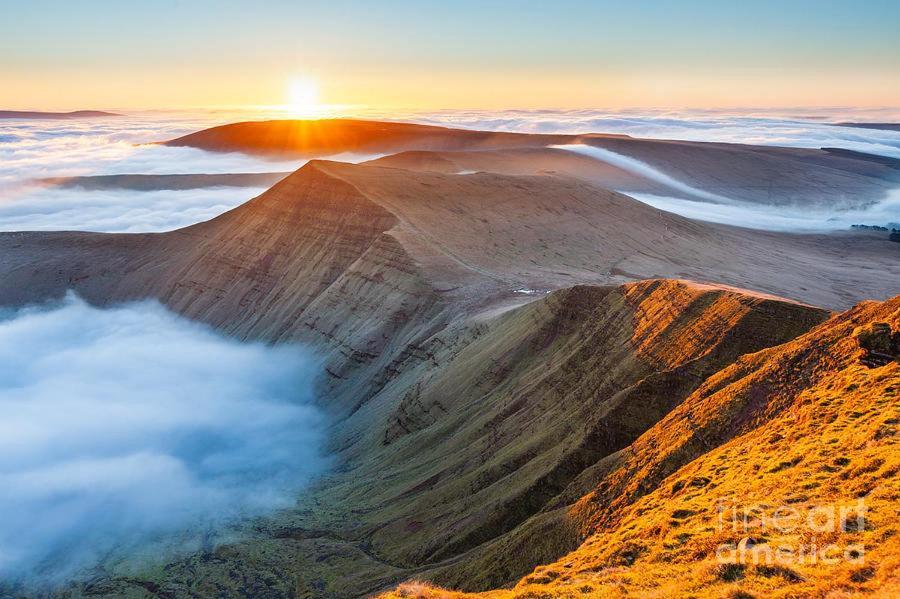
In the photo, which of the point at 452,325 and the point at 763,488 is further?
the point at 452,325

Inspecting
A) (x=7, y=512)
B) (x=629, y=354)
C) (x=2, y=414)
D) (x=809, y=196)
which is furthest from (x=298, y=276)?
(x=809, y=196)

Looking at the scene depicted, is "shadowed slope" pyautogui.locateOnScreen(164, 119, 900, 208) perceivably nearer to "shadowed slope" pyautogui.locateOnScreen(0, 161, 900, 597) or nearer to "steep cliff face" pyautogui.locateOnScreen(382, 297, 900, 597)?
"shadowed slope" pyautogui.locateOnScreen(0, 161, 900, 597)

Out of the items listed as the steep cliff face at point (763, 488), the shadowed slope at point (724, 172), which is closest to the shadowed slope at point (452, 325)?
the steep cliff face at point (763, 488)

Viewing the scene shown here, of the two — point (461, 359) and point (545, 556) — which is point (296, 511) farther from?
point (545, 556)

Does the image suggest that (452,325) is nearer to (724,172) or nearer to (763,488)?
(763,488)

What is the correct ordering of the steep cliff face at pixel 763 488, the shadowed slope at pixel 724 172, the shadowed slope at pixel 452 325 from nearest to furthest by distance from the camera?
the steep cliff face at pixel 763 488, the shadowed slope at pixel 452 325, the shadowed slope at pixel 724 172

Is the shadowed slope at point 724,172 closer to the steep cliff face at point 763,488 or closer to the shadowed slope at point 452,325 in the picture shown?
the shadowed slope at point 452,325

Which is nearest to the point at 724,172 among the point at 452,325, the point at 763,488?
the point at 452,325

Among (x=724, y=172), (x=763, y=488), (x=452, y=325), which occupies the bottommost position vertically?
(x=452, y=325)
